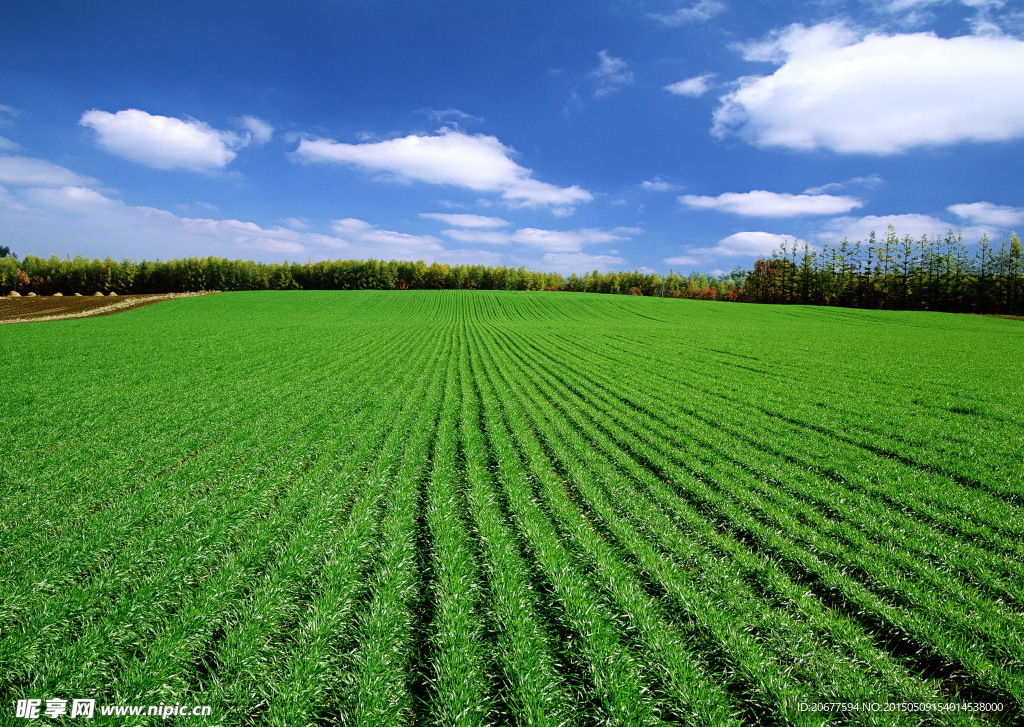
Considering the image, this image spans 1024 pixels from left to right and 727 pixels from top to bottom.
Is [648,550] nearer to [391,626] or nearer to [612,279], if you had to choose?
[391,626]

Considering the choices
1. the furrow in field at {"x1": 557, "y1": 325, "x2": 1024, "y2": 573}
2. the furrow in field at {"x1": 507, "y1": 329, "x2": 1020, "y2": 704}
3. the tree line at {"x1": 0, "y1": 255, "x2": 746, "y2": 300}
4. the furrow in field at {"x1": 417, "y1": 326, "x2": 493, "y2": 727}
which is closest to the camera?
the furrow in field at {"x1": 417, "y1": 326, "x2": 493, "y2": 727}

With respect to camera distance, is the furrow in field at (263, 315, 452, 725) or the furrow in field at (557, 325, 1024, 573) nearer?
the furrow in field at (263, 315, 452, 725)

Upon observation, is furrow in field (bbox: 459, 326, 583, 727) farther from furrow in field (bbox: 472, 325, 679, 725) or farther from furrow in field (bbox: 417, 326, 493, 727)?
furrow in field (bbox: 472, 325, 679, 725)

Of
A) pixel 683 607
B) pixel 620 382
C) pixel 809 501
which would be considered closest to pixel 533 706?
pixel 683 607

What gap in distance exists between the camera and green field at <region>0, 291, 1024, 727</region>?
3771 mm

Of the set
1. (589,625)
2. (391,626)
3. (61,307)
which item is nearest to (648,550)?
(589,625)

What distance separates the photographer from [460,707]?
353 cm

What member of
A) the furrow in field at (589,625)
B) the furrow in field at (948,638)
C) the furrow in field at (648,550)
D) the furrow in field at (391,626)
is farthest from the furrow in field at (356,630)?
the furrow in field at (948,638)

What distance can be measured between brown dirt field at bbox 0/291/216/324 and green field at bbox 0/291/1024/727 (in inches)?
2058

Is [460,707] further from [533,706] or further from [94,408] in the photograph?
[94,408]

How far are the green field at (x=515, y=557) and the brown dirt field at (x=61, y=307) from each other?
52.3 m

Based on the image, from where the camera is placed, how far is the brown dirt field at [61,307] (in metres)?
48.8

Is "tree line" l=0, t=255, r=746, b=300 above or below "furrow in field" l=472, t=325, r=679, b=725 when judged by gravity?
above

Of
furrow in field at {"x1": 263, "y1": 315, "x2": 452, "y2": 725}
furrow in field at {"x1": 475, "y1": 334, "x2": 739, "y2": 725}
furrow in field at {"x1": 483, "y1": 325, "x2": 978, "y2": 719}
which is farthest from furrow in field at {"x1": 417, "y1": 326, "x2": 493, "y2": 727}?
furrow in field at {"x1": 483, "y1": 325, "x2": 978, "y2": 719}
